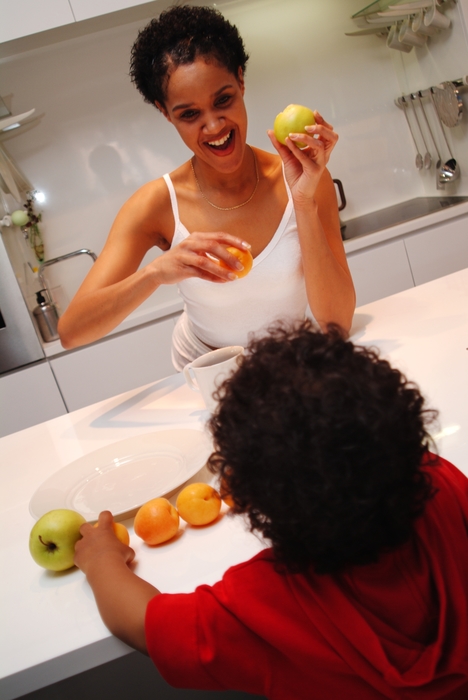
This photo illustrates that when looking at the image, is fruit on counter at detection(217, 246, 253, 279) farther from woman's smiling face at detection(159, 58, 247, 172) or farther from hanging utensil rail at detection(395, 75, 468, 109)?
hanging utensil rail at detection(395, 75, 468, 109)

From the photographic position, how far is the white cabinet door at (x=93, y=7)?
235 cm

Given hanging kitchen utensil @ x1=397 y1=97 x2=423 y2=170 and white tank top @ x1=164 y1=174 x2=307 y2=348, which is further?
hanging kitchen utensil @ x1=397 y1=97 x2=423 y2=170

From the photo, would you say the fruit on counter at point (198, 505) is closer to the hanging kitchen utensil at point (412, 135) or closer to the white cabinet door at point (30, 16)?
the white cabinet door at point (30, 16)

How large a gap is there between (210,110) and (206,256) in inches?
14.2

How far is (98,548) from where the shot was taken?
75cm

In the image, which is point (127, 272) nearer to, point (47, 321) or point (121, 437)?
point (121, 437)

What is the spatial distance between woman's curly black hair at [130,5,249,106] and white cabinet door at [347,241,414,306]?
1.31m

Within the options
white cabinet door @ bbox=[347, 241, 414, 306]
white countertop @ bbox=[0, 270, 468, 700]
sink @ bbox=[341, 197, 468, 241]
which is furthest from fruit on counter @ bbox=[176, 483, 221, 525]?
sink @ bbox=[341, 197, 468, 241]

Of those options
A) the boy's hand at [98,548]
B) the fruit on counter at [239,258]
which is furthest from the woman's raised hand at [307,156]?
the boy's hand at [98,548]

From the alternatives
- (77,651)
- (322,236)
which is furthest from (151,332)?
(77,651)

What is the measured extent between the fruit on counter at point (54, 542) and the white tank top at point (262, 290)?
0.74 m

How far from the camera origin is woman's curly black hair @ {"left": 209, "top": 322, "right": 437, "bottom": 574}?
20.9 inches

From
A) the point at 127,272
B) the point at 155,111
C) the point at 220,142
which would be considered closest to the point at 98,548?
the point at 127,272

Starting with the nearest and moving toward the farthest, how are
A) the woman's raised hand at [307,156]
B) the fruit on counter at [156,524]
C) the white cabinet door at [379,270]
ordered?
the fruit on counter at [156,524] → the woman's raised hand at [307,156] → the white cabinet door at [379,270]
